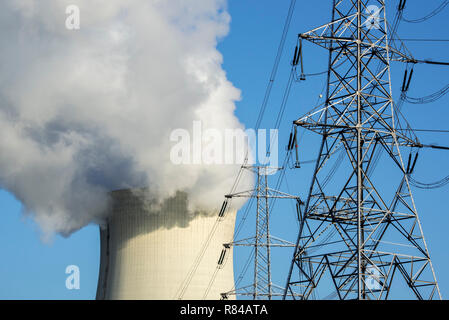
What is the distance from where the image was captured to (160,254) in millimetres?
30766

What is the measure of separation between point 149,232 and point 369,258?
15.8 metres

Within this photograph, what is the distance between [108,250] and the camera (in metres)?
32.8

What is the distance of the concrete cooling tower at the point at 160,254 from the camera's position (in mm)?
30688

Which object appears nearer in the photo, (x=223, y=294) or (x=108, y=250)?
(x=223, y=294)

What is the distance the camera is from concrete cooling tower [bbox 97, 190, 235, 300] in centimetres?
3069

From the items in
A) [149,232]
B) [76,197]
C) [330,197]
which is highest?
[76,197]

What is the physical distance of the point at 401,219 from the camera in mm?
16922
